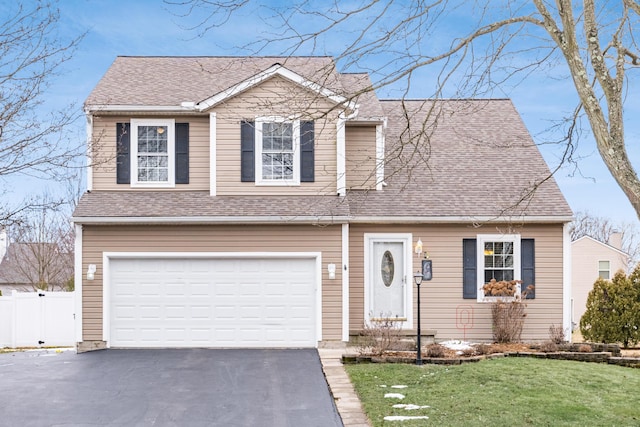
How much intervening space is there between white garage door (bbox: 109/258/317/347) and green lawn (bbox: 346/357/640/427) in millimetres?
2931

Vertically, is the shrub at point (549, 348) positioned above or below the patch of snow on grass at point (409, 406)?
above

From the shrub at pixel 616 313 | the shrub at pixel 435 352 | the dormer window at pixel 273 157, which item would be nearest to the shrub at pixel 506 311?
the shrub at pixel 616 313

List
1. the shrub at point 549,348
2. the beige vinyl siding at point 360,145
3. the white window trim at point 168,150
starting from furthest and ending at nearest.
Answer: the beige vinyl siding at point 360,145, the white window trim at point 168,150, the shrub at point 549,348

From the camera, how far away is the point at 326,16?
8203 mm

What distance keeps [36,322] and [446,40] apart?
14.9 m

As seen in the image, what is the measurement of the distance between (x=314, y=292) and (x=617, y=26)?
8.09 meters

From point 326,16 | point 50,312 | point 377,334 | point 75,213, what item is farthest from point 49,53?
point 50,312

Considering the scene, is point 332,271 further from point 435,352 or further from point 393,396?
point 393,396

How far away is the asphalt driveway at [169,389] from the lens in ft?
31.1

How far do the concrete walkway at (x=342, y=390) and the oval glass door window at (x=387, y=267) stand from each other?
2.10 metres

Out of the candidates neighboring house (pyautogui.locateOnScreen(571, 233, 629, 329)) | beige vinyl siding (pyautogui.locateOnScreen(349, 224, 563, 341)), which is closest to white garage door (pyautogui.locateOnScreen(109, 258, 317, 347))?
beige vinyl siding (pyautogui.locateOnScreen(349, 224, 563, 341))

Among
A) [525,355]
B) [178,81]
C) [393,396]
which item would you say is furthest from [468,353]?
[178,81]

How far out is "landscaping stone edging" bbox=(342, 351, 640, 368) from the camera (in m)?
13.0

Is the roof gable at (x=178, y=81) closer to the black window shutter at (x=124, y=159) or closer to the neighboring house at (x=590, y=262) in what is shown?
the black window shutter at (x=124, y=159)
